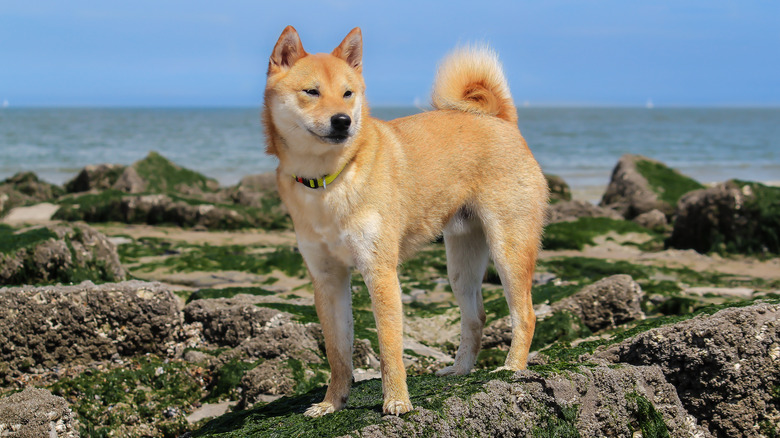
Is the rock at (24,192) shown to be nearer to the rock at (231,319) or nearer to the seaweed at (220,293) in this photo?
the seaweed at (220,293)

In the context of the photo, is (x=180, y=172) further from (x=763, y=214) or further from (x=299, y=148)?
(x=299, y=148)

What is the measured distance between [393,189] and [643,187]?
1503 centimetres

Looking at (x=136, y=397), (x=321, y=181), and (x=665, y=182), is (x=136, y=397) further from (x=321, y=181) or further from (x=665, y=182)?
(x=665, y=182)

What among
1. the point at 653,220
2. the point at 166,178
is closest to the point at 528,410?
the point at 653,220

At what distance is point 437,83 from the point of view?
19.4 feet

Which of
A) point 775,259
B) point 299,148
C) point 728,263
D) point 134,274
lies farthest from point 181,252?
point 775,259

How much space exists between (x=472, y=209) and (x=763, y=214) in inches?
351

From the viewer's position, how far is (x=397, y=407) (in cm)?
402

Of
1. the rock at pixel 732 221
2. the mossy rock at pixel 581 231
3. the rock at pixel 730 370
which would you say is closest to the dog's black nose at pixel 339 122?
the rock at pixel 730 370

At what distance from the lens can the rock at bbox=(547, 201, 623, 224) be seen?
15422mm

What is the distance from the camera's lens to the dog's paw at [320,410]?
4469 mm

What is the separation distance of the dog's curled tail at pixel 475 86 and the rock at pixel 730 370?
226 cm

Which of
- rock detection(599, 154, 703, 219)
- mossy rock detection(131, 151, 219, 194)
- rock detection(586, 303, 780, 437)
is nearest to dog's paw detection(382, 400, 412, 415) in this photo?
rock detection(586, 303, 780, 437)

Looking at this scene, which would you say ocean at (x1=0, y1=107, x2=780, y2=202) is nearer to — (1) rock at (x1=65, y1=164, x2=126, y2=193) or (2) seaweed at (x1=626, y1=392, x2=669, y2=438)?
(1) rock at (x1=65, y1=164, x2=126, y2=193)
